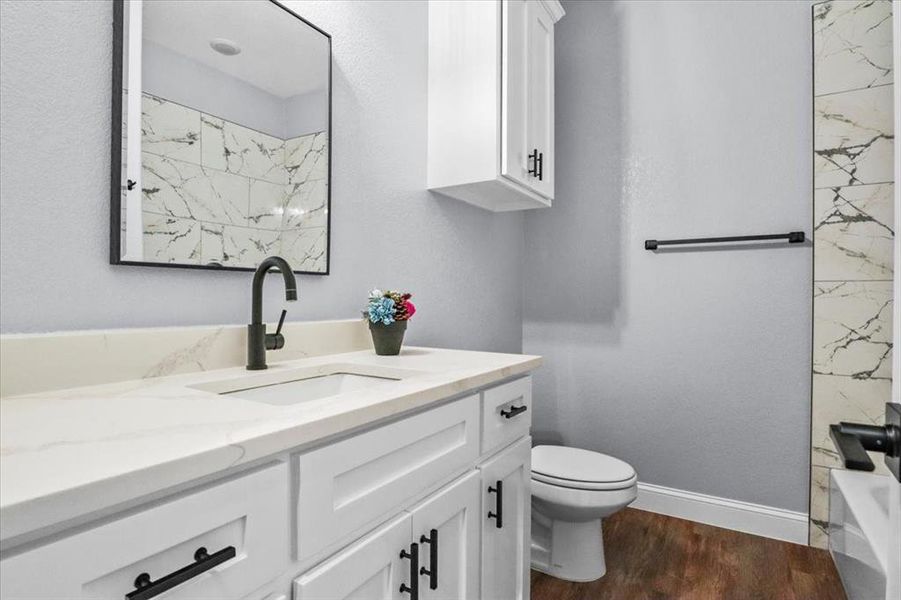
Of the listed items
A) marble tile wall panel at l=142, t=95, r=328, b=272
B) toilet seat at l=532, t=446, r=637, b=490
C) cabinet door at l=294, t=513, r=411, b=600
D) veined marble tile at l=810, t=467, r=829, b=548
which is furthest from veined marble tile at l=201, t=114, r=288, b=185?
veined marble tile at l=810, t=467, r=829, b=548

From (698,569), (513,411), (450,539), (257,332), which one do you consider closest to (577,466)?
(698,569)

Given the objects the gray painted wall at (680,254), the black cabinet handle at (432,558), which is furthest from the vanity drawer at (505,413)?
the gray painted wall at (680,254)

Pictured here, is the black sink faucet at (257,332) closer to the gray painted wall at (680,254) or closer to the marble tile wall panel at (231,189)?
the marble tile wall panel at (231,189)

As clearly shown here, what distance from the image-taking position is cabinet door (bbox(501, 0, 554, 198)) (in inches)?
68.8

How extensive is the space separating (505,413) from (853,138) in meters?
1.92

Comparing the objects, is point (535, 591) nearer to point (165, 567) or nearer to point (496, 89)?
point (165, 567)

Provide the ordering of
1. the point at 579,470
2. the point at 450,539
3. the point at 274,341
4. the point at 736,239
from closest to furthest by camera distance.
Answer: the point at 450,539, the point at 274,341, the point at 579,470, the point at 736,239

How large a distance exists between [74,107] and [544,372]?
7.51 feet

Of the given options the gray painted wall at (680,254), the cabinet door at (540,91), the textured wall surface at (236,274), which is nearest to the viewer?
the textured wall surface at (236,274)

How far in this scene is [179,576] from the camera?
21.5 inches

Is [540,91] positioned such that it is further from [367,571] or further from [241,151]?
[367,571]

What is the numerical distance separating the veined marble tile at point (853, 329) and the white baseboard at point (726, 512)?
0.65 meters

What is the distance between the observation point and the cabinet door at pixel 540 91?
1.93 m

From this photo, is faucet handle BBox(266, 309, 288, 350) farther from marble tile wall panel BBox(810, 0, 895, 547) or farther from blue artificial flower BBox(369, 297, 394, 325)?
marble tile wall panel BBox(810, 0, 895, 547)
